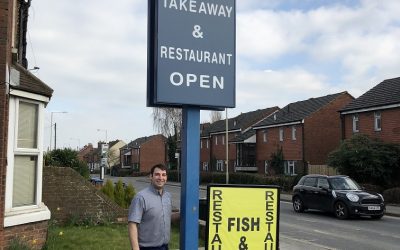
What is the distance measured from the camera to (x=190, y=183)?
196 inches

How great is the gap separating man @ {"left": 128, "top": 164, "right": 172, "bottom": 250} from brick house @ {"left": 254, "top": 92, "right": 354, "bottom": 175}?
118ft

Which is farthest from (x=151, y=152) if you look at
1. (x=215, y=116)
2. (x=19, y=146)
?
(x=19, y=146)

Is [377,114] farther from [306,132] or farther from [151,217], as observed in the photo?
[151,217]

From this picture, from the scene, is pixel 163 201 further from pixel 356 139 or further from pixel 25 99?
pixel 356 139

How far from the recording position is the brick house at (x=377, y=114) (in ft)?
102

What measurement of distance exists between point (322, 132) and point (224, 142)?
19.0 meters

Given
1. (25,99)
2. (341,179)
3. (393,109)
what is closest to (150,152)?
(393,109)

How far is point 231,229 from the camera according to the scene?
491cm

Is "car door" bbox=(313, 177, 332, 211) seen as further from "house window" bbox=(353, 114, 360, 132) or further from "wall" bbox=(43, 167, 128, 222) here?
"house window" bbox=(353, 114, 360, 132)

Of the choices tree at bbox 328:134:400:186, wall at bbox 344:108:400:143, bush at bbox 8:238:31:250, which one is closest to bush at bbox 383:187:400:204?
tree at bbox 328:134:400:186

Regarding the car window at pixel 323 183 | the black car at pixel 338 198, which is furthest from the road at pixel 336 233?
the car window at pixel 323 183

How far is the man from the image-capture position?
4.74m

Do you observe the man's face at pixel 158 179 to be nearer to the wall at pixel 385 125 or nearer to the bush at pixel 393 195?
the bush at pixel 393 195

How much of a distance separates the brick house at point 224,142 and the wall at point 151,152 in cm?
2843
